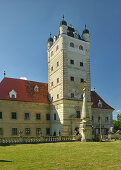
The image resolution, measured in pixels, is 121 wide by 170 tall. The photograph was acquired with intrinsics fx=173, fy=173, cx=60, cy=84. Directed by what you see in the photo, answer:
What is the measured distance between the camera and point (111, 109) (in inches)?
1781

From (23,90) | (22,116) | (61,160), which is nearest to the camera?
(61,160)

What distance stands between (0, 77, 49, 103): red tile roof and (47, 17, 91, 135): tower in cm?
192

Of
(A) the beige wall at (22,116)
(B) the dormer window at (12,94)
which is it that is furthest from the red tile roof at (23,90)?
(A) the beige wall at (22,116)

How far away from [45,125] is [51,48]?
706 inches

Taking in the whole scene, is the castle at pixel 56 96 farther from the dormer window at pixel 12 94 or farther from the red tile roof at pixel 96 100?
the red tile roof at pixel 96 100

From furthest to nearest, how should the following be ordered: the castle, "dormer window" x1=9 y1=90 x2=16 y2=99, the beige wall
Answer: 1. "dormer window" x1=9 y1=90 x2=16 y2=99
2. the castle
3. the beige wall

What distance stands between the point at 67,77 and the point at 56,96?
4.70 m

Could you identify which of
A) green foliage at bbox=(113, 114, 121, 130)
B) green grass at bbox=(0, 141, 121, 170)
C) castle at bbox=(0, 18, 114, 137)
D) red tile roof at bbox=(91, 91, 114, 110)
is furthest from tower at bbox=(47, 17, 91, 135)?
green foliage at bbox=(113, 114, 121, 130)

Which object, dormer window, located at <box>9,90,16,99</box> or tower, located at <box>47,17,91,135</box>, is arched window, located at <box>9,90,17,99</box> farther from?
tower, located at <box>47,17,91,135</box>

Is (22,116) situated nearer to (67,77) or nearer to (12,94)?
(12,94)

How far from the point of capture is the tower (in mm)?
33969

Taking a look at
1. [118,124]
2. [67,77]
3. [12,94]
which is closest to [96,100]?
[67,77]

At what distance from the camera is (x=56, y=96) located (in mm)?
36594

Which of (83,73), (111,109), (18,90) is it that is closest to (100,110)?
(111,109)
